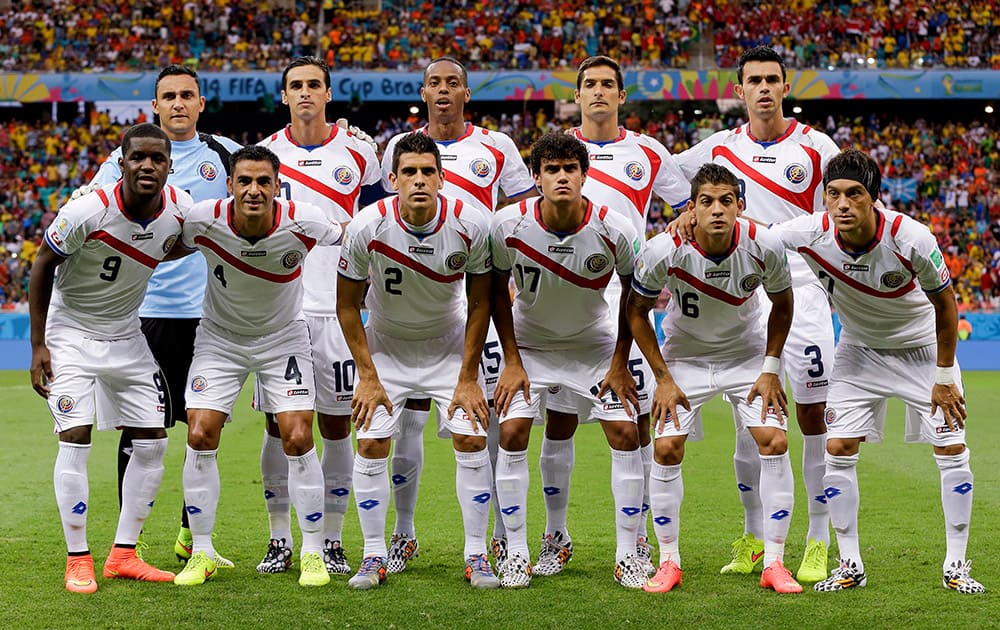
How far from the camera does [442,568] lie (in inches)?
245

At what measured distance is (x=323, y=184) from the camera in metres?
6.57

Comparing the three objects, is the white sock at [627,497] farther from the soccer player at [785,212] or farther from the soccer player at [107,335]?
the soccer player at [107,335]

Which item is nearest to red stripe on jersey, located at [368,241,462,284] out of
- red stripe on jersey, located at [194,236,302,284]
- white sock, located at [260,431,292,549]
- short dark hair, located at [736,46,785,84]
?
red stripe on jersey, located at [194,236,302,284]

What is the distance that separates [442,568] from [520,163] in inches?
96.8

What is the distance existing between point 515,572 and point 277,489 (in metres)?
1.43

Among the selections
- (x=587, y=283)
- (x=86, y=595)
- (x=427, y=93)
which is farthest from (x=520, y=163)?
(x=86, y=595)

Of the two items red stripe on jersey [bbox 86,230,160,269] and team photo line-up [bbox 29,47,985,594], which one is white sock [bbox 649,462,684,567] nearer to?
team photo line-up [bbox 29,47,985,594]

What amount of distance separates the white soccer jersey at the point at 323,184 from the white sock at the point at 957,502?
11.0ft

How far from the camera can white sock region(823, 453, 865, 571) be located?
571 centimetres

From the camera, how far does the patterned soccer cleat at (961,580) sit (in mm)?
5516

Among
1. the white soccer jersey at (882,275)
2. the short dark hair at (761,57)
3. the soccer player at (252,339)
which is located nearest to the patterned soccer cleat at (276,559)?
the soccer player at (252,339)

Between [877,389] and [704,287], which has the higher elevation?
[704,287]

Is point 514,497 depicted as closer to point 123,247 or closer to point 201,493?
point 201,493

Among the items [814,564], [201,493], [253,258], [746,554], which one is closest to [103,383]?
[201,493]
